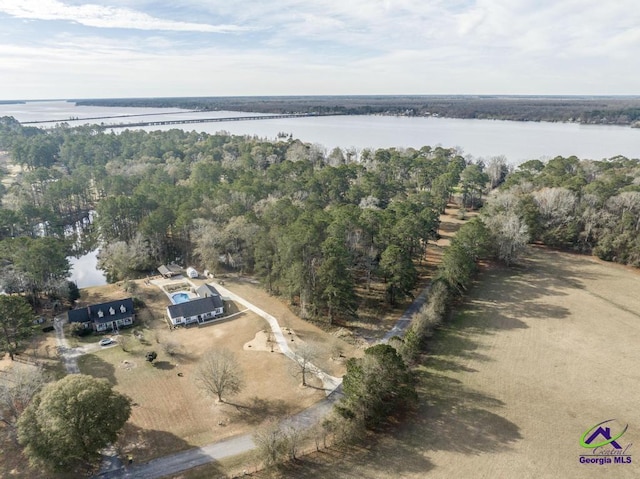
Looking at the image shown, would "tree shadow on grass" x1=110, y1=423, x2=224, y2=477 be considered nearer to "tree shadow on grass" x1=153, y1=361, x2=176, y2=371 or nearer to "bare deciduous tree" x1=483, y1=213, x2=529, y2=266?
"tree shadow on grass" x1=153, y1=361, x2=176, y2=371

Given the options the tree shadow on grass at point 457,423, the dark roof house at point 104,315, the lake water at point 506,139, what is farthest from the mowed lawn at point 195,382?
the lake water at point 506,139

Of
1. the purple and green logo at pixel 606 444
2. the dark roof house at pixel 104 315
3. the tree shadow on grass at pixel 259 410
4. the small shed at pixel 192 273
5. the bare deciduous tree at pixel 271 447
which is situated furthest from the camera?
the small shed at pixel 192 273

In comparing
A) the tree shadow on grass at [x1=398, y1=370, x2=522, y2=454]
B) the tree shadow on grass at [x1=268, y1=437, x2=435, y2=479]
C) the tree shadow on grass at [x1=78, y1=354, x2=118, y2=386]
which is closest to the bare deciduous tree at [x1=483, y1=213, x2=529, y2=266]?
the tree shadow on grass at [x1=398, y1=370, x2=522, y2=454]

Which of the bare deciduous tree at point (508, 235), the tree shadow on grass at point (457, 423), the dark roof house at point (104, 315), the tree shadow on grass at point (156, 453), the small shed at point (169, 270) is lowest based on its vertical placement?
the tree shadow on grass at point (156, 453)

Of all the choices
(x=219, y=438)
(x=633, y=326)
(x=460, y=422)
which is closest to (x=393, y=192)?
(x=633, y=326)

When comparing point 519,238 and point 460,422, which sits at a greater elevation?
point 519,238

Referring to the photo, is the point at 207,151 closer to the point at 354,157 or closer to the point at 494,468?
the point at 354,157

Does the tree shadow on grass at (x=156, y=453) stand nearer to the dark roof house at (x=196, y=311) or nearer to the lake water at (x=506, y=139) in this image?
the dark roof house at (x=196, y=311)
